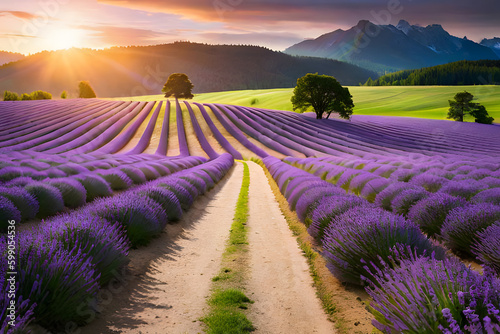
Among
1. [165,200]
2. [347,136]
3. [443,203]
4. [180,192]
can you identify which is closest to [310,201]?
[443,203]

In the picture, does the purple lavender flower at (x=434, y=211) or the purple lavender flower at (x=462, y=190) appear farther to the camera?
the purple lavender flower at (x=462, y=190)

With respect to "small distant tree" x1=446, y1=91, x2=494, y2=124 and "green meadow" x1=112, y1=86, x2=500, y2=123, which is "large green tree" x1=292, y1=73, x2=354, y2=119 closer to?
"small distant tree" x1=446, y1=91, x2=494, y2=124

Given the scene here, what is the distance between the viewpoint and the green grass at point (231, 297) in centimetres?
404

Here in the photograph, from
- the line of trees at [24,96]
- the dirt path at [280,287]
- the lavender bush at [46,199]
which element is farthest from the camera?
the line of trees at [24,96]

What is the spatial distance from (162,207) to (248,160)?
2873 centimetres

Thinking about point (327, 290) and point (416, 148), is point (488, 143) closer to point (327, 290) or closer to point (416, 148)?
point (416, 148)

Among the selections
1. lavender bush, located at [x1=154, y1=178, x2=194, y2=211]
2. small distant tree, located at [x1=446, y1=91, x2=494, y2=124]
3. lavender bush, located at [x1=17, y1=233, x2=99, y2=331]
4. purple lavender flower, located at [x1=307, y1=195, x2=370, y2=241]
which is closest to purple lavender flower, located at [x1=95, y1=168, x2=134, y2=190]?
lavender bush, located at [x1=154, y1=178, x2=194, y2=211]

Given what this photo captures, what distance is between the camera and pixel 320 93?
54250 mm

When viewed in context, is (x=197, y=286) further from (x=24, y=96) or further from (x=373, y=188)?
(x=24, y=96)

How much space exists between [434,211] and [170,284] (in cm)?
583

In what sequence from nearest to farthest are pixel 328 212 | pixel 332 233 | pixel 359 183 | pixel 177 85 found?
1. pixel 332 233
2. pixel 328 212
3. pixel 359 183
4. pixel 177 85

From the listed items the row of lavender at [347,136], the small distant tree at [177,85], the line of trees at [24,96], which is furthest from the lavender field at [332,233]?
the line of trees at [24,96]

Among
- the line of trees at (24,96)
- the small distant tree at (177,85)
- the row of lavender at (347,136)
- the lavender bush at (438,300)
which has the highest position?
the small distant tree at (177,85)

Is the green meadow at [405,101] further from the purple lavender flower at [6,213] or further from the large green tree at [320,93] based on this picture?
the purple lavender flower at [6,213]
